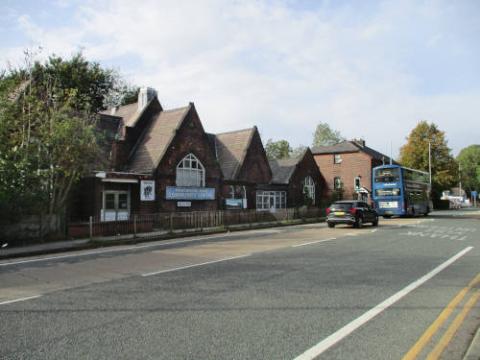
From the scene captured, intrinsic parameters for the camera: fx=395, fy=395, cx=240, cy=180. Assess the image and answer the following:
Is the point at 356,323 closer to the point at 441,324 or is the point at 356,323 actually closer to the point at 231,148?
the point at 441,324

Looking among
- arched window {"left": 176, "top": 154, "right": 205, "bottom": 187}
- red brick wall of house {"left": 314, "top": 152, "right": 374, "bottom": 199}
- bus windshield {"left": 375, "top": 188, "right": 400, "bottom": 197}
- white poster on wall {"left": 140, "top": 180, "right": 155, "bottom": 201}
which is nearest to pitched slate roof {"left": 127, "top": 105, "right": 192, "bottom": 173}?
white poster on wall {"left": 140, "top": 180, "right": 155, "bottom": 201}

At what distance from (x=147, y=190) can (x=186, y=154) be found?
486 centimetres

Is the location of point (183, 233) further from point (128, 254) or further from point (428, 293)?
point (428, 293)

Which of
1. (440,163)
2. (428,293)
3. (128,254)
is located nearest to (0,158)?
(128,254)

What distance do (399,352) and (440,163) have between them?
65.9m

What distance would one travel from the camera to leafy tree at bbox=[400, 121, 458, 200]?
62.6 meters

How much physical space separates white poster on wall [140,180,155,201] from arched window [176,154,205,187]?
8.91 ft

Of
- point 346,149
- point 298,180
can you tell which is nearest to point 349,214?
point 298,180

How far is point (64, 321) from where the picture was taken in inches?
223

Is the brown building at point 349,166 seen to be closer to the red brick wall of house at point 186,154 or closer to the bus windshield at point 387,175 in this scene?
the bus windshield at point 387,175

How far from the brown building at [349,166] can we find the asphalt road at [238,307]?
145ft

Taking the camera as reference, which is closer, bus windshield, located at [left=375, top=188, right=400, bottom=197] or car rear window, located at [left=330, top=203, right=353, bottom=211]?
car rear window, located at [left=330, top=203, right=353, bottom=211]

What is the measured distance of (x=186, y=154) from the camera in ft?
95.6

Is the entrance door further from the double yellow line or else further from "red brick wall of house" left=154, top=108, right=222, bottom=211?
the double yellow line
